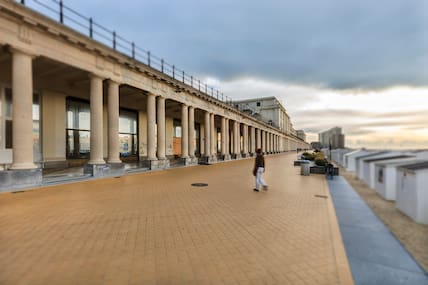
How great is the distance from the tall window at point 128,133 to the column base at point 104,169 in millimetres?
9489

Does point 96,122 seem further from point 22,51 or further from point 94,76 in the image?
point 22,51

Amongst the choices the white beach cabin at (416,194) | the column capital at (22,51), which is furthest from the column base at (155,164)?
the white beach cabin at (416,194)

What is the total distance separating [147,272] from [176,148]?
29.7m

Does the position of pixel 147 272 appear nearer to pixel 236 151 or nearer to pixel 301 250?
pixel 301 250

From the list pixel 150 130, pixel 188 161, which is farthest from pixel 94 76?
pixel 188 161

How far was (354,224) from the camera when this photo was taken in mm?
5328

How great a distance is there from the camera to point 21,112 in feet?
32.5

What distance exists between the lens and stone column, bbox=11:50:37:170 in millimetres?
9805

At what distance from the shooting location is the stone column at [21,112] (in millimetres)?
9805

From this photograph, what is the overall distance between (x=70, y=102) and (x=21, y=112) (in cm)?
975

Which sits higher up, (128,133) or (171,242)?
(128,133)

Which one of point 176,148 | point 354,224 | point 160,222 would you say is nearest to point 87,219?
point 160,222

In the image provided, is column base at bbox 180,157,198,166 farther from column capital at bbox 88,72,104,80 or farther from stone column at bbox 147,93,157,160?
column capital at bbox 88,72,104,80

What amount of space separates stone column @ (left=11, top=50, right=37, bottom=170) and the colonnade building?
35 mm
